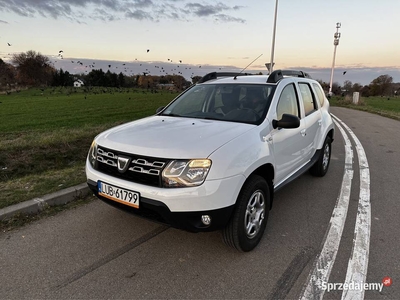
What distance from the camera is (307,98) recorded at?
471 cm

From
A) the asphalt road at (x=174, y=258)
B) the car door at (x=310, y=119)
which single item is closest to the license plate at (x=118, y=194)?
the asphalt road at (x=174, y=258)

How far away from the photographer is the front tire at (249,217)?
108 inches

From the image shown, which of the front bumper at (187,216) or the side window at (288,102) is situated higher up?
the side window at (288,102)

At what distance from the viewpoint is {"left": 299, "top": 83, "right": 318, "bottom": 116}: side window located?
14.8 feet

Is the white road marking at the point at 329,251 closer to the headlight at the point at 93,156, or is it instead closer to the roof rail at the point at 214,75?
the headlight at the point at 93,156

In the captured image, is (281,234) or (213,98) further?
(213,98)

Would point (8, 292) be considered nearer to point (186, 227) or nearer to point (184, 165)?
point (186, 227)

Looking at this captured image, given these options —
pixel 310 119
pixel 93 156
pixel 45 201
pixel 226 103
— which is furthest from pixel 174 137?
pixel 310 119

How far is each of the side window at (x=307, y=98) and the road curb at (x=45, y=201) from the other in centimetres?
363

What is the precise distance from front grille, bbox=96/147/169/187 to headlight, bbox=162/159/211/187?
0.08m

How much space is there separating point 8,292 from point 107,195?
111 centimetres

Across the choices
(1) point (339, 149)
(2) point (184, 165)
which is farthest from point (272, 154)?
(1) point (339, 149)

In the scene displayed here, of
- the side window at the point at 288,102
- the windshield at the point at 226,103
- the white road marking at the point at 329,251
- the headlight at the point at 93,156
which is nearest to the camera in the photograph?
the white road marking at the point at 329,251

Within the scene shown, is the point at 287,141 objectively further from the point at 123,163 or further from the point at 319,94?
the point at 319,94
